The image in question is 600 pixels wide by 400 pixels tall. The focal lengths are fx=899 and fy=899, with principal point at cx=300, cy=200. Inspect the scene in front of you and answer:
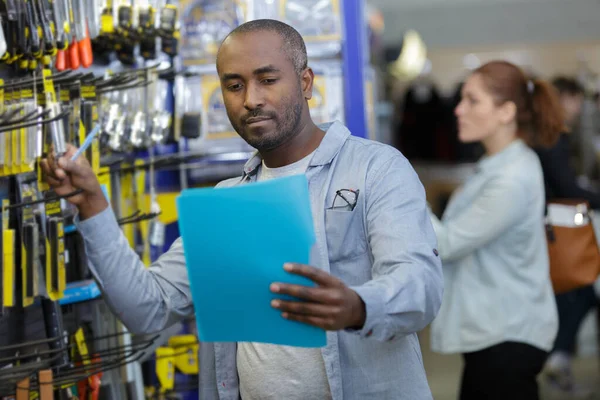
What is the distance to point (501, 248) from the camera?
3344mm

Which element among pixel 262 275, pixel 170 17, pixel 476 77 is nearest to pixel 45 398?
pixel 262 275

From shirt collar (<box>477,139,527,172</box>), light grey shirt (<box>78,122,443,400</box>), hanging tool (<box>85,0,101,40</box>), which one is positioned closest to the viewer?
light grey shirt (<box>78,122,443,400</box>)

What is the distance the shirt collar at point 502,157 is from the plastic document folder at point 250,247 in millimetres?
1995

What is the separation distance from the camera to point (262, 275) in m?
1.58

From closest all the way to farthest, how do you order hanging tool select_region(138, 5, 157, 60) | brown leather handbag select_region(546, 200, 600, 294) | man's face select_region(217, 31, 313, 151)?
man's face select_region(217, 31, 313, 151) → hanging tool select_region(138, 5, 157, 60) → brown leather handbag select_region(546, 200, 600, 294)

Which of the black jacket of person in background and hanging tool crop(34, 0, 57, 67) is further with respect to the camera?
the black jacket of person in background

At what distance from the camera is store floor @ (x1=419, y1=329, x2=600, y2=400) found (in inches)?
219

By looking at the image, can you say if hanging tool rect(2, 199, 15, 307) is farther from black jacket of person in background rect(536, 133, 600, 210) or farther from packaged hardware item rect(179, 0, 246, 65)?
black jacket of person in background rect(536, 133, 600, 210)

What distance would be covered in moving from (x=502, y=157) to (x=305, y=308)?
6.90 ft

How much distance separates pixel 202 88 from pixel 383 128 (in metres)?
6.37

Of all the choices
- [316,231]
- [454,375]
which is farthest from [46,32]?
[454,375]

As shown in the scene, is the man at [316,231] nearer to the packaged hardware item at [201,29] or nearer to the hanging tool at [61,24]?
the hanging tool at [61,24]

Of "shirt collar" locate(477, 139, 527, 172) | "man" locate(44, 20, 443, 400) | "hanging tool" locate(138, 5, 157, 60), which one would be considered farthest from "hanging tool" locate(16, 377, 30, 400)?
"shirt collar" locate(477, 139, 527, 172)

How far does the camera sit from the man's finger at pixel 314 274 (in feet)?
4.91
